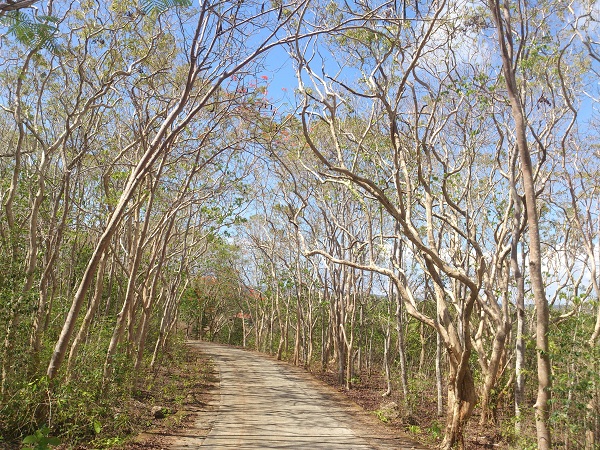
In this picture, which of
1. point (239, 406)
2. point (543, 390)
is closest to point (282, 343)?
point (239, 406)

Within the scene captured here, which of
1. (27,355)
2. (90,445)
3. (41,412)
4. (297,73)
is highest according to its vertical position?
(297,73)

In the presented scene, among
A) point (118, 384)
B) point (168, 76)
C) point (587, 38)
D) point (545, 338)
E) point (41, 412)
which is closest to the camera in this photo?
point (545, 338)

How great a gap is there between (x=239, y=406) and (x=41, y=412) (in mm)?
5419

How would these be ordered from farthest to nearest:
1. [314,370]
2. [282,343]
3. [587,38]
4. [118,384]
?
[282,343] → [314,370] → [118,384] → [587,38]

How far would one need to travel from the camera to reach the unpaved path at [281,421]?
26.9ft

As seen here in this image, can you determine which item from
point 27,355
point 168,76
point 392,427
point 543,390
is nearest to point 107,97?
point 168,76

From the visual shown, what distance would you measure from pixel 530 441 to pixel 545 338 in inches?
87.0

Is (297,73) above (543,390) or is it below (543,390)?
above

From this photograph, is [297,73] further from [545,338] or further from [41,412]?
[41,412]

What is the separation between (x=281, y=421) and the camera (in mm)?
9945

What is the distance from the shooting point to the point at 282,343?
24.2 meters

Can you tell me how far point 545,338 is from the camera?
580cm

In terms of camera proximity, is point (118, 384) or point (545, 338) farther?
point (118, 384)

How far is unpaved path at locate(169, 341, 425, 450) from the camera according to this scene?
8211mm
